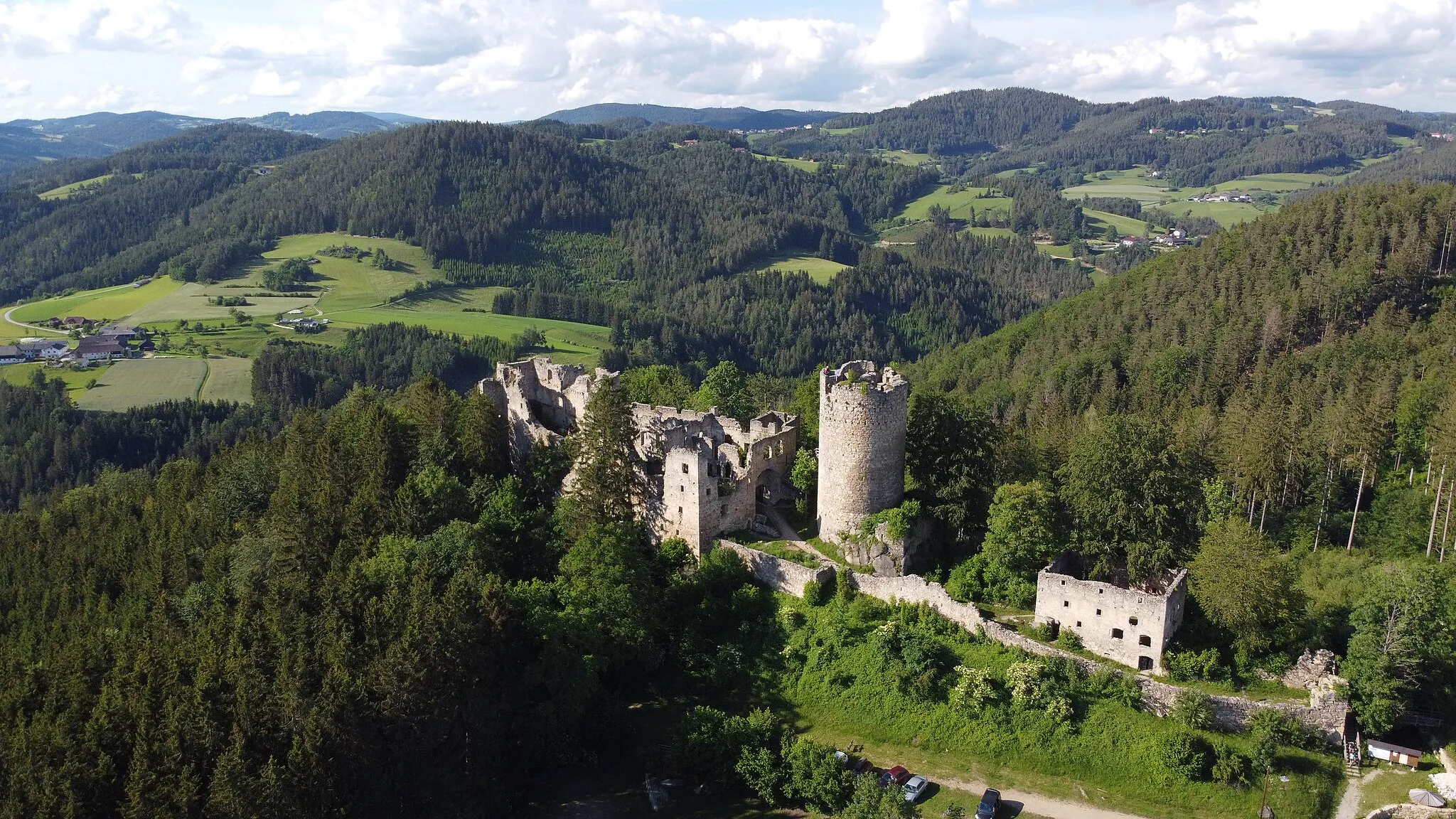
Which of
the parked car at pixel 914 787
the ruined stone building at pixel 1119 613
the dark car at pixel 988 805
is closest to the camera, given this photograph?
the dark car at pixel 988 805

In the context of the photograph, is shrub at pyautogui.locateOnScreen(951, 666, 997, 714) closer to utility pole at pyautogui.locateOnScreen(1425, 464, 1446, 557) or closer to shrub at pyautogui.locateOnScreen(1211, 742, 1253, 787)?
shrub at pyautogui.locateOnScreen(1211, 742, 1253, 787)

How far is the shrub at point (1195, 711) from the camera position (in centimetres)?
3488

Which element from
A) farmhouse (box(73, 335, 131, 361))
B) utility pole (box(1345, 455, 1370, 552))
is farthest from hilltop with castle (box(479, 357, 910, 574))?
farmhouse (box(73, 335, 131, 361))

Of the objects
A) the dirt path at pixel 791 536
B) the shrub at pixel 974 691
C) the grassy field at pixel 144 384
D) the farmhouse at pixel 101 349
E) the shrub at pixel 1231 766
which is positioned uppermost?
the dirt path at pixel 791 536

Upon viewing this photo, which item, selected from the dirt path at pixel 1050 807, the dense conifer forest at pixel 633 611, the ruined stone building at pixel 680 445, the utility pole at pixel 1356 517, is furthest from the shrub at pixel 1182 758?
the utility pole at pixel 1356 517

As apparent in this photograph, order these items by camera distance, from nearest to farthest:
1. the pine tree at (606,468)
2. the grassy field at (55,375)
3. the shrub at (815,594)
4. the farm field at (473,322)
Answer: the shrub at (815,594) < the pine tree at (606,468) < the grassy field at (55,375) < the farm field at (473,322)

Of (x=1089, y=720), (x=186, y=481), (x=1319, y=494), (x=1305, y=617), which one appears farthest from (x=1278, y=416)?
(x=186, y=481)

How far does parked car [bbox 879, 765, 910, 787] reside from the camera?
3519 cm

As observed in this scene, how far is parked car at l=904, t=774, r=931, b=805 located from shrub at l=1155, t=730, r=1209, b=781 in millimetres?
7975

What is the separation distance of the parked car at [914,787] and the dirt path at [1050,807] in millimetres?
949

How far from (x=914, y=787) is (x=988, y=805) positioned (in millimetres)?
2587

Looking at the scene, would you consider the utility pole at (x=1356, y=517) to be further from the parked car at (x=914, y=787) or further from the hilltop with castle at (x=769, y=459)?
the parked car at (x=914, y=787)

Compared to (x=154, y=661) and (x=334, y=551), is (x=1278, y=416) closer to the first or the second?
(x=334, y=551)

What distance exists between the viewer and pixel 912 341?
189 m
